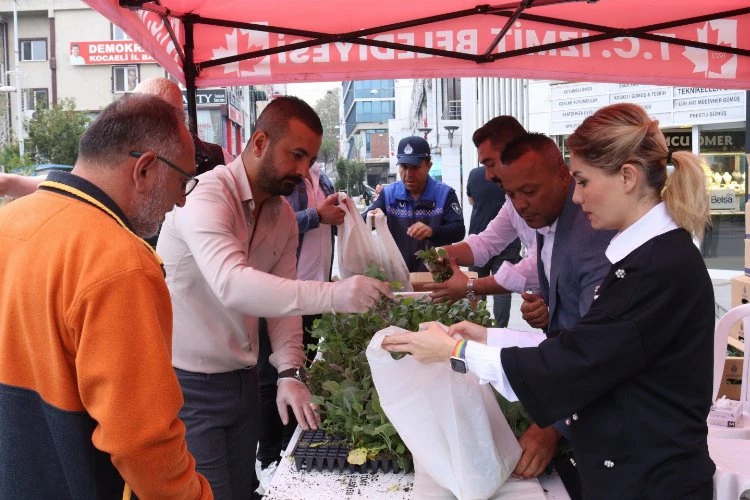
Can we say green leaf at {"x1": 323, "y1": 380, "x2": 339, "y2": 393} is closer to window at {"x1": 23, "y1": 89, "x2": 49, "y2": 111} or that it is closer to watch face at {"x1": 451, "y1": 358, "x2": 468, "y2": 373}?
watch face at {"x1": 451, "y1": 358, "x2": 468, "y2": 373}

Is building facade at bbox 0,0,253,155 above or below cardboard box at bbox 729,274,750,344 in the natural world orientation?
above

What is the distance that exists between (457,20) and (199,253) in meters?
2.57

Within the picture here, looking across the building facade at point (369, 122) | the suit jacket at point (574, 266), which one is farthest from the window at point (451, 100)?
the building facade at point (369, 122)

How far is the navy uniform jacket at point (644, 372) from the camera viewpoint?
5.61 ft

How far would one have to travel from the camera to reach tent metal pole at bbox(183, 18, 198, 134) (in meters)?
4.28

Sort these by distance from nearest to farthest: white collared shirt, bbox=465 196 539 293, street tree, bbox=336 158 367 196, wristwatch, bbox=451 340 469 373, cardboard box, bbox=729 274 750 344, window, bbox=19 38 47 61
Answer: wristwatch, bbox=451 340 469 373 → white collared shirt, bbox=465 196 539 293 → cardboard box, bbox=729 274 750 344 → window, bbox=19 38 47 61 → street tree, bbox=336 158 367 196

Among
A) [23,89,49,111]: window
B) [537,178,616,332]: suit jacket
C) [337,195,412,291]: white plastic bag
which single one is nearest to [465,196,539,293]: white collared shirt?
[337,195,412,291]: white plastic bag

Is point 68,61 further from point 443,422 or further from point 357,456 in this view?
point 443,422

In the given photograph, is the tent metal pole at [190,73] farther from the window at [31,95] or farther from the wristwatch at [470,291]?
the window at [31,95]

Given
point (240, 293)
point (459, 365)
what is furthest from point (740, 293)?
point (240, 293)

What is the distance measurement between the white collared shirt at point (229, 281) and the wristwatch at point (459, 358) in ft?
1.79

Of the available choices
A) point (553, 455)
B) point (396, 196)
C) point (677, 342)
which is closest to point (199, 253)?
point (553, 455)

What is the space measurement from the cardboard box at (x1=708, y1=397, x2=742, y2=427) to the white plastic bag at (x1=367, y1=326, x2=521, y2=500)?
130 cm

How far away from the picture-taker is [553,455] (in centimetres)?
218
